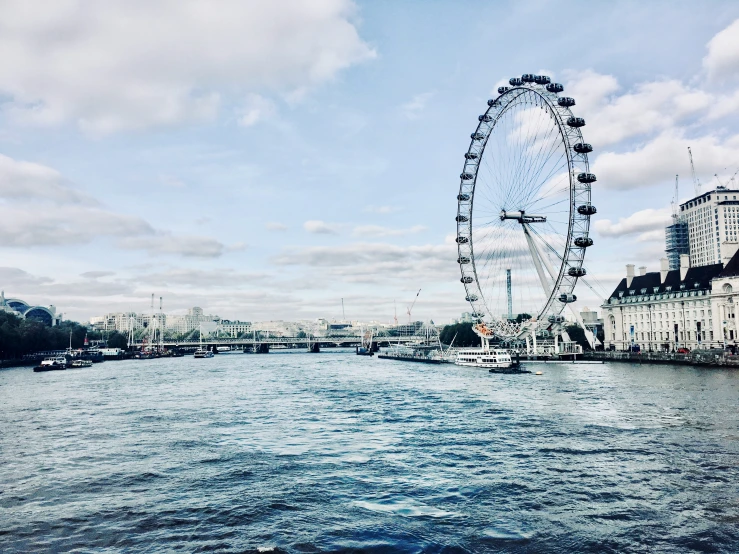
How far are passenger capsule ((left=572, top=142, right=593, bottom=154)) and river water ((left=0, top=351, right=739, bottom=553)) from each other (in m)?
33.9

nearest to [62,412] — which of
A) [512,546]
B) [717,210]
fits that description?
[512,546]

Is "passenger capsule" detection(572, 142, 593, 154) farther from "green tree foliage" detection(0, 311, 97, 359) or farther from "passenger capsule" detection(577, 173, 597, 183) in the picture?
"green tree foliage" detection(0, 311, 97, 359)

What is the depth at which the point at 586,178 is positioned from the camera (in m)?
68.9

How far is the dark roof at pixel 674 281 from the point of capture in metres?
98.7

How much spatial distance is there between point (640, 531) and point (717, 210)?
208003mm

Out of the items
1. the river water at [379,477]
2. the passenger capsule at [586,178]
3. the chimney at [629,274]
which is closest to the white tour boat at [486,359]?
the passenger capsule at [586,178]

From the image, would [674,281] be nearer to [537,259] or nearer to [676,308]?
[676,308]

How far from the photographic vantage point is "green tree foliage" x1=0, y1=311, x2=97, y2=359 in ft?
372

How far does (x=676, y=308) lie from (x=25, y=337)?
13206 centimetres

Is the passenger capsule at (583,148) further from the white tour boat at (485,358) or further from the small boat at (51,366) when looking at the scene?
the small boat at (51,366)

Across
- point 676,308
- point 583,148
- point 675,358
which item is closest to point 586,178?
point 583,148

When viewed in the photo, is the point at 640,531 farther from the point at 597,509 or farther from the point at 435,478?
the point at 435,478

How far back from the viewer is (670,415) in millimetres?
35344

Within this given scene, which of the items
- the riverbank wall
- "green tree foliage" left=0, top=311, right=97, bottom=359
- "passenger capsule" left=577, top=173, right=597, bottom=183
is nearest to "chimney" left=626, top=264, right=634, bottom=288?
the riverbank wall
